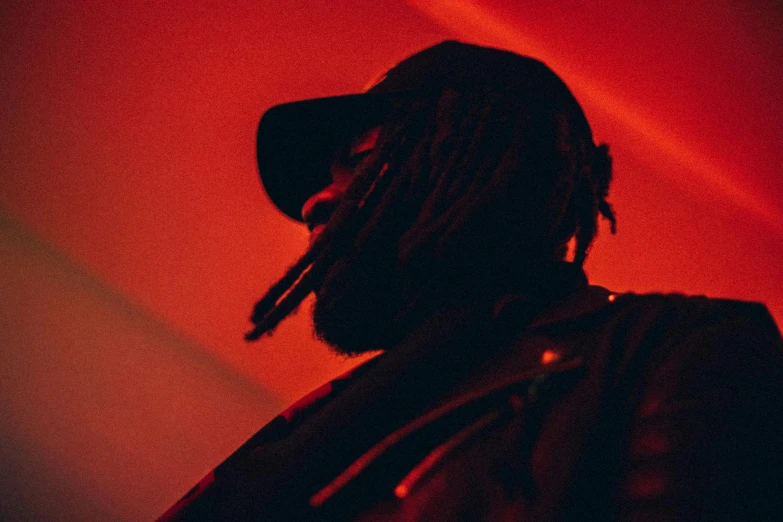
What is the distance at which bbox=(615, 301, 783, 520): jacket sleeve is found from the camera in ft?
1.08

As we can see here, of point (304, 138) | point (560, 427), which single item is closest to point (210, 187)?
point (304, 138)

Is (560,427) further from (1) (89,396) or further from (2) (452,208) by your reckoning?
(1) (89,396)

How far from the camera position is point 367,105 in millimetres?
1061

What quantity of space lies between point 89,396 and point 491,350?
6.58ft

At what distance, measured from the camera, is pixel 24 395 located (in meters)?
1.85

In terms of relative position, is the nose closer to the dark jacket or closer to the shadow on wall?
the dark jacket

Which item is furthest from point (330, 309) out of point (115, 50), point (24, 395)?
point (24, 395)

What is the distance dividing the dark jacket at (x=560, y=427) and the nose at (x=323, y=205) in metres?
0.50

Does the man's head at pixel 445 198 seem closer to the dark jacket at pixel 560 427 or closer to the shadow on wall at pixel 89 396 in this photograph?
the dark jacket at pixel 560 427

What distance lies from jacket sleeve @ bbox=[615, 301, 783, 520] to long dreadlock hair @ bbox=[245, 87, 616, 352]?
316mm

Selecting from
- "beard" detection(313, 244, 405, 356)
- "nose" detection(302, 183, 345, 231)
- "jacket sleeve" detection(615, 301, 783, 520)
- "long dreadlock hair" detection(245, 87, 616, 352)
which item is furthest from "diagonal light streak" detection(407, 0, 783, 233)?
"jacket sleeve" detection(615, 301, 783, 520)

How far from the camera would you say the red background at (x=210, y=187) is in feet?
3.91

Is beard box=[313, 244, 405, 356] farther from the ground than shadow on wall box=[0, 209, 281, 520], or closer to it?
farther from the ground

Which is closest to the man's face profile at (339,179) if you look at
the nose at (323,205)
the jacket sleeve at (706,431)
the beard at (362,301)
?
the nose at (323,205)
